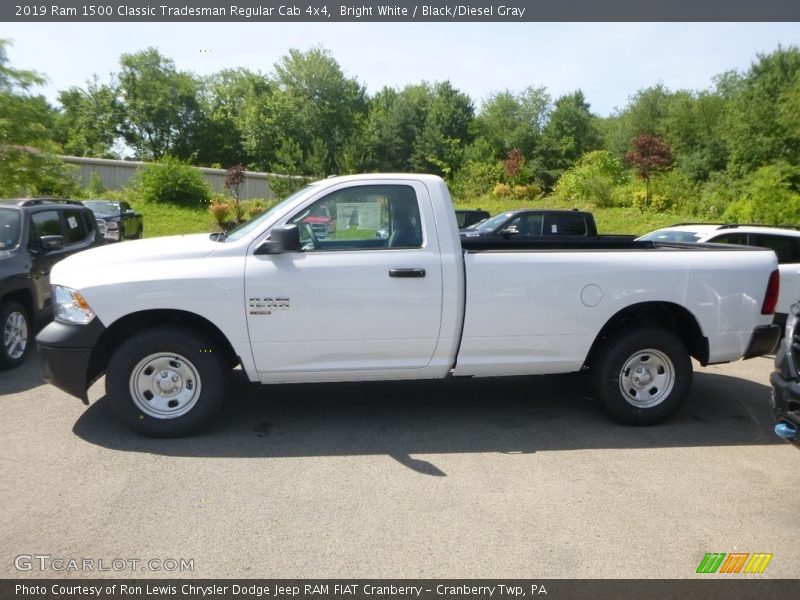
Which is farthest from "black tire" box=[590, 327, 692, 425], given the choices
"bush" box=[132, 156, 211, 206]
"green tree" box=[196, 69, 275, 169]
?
"green tree" box=[196, 69, 275, 169]

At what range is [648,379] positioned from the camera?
5293 millimetres

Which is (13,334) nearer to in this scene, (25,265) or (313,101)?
(25,265)

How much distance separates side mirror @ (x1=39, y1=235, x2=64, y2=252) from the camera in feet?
23.6

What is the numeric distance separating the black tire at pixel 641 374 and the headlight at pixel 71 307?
13.3 feet

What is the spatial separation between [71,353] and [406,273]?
8.44 feet

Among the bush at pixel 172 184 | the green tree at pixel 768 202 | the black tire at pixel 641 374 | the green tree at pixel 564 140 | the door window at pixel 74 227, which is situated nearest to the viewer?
the black tire at pixel 641 374

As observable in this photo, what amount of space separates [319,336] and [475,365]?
128cm

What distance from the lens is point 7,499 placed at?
3.86 metres

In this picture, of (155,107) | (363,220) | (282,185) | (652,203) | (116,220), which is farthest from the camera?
(155,107)

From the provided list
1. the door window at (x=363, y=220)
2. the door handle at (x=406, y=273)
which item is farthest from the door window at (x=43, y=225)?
the door handle at (x=406, y=273)

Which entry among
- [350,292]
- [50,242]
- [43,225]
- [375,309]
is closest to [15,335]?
[50,242]

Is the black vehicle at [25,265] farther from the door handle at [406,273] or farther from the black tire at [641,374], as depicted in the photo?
the black tire at [641,374]

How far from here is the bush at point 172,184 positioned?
3092 cm
